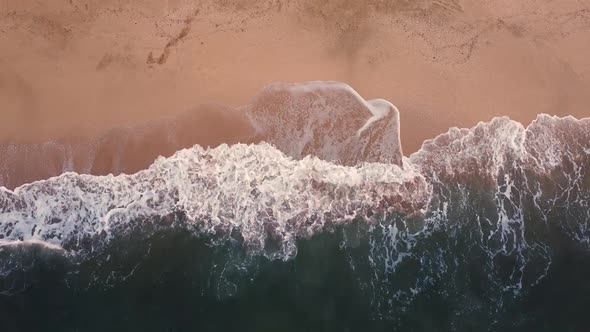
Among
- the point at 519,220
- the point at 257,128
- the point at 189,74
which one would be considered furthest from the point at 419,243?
the point at 189,74

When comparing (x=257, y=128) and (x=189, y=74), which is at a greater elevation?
(x=189, y=74)

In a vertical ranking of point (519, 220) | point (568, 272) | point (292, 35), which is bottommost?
point (568, 272)

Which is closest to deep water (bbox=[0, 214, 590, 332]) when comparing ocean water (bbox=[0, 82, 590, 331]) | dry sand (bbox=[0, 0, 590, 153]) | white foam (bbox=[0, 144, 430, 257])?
ocean water (bbox=[0, 82, 590, 331])

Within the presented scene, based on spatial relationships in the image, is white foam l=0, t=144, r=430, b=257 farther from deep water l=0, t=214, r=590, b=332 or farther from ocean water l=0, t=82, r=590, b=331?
deep water l=0, t=214, r=590, b=332

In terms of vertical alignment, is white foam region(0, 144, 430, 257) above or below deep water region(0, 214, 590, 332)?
above

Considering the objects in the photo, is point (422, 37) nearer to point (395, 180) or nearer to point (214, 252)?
point (395, 180)

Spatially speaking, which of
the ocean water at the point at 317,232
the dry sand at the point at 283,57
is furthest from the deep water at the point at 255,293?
the dry sand at the point at 283,57

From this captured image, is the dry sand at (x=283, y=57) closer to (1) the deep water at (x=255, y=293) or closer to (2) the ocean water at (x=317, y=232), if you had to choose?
(2) the ocean water at (x=317, y=232)
